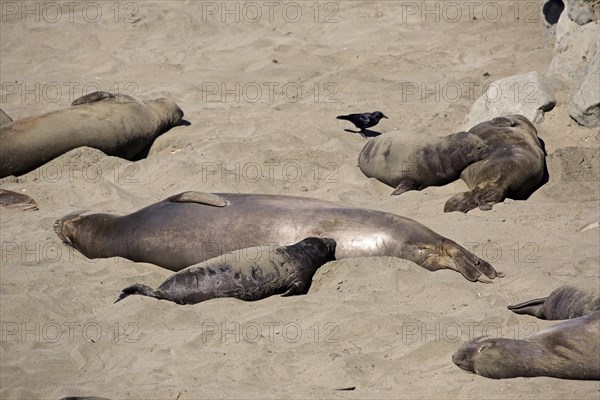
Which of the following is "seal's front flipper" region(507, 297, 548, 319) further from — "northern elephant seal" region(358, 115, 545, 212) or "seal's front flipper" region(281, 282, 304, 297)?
"northern elephant seal" region(358, 115, 545, 212)

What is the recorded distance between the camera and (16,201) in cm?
788

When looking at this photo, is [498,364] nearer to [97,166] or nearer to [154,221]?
[154,221]

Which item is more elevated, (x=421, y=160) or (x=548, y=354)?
(x=548, y=354)

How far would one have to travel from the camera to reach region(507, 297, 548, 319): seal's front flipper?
5137mm

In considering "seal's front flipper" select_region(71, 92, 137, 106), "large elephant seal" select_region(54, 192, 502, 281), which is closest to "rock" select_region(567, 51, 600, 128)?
"large elephant seal" select_region(54, 192, 502, 281)

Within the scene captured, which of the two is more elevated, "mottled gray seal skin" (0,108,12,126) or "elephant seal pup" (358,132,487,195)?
"elephant seal pup" (358,132,487,195)

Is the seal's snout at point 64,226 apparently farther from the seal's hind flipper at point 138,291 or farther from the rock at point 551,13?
the rock at point 551,13

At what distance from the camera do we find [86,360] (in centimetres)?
493

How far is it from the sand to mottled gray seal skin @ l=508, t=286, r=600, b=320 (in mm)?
102

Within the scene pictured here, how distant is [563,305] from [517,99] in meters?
4.65

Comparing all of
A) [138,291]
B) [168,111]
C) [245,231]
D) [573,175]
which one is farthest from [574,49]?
[138,291]

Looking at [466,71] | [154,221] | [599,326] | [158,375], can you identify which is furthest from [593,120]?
[158,375]

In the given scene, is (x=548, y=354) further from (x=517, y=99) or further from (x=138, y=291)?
(x=517, y=99)

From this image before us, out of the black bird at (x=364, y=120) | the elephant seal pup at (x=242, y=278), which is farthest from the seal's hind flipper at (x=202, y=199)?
the black bird at (x=364, y=120)
